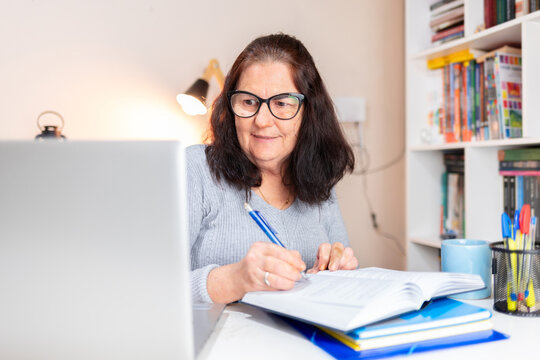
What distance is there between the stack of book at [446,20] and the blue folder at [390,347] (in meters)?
1.52

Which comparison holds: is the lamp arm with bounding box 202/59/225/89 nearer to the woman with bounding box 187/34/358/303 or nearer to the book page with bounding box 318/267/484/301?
the woman with bounding box 187/34/358/303

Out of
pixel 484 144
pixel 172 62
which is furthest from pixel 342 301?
pixel 172 62

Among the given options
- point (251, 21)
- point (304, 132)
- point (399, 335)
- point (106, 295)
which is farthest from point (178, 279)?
point (251, 21)

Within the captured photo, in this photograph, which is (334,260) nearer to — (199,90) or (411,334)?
(411,334)

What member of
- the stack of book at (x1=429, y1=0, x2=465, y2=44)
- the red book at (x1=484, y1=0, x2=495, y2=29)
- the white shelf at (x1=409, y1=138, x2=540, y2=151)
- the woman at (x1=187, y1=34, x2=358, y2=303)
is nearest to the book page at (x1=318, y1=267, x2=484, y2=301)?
the woman at (x1=187, y1=34, x2=358, y2=303)

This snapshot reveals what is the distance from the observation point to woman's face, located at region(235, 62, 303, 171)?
1.20 meters

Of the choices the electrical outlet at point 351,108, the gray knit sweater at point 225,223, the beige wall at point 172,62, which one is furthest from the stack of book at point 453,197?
the gray knit sweater at point 225,223

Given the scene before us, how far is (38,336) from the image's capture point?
1.63ft

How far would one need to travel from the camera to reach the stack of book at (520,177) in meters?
1.60

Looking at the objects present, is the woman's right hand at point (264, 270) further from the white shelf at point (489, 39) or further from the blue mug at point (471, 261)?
the white shelf at point (489, 39)

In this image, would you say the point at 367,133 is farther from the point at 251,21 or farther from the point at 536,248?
the point at 536,248

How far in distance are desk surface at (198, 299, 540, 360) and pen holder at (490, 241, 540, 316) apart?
0.08 feet

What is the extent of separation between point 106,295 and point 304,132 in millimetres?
908

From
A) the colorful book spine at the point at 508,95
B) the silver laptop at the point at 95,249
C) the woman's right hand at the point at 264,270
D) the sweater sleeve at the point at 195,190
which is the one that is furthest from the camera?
the colorful book spine at the point at 508,95
